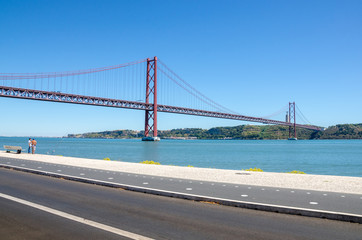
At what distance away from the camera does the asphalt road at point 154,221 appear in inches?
202

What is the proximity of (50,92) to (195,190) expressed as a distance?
6278 centimetres

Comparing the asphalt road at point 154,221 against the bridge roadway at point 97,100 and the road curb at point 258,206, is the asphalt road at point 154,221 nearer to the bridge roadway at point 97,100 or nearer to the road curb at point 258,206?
the road curb at point 258,206

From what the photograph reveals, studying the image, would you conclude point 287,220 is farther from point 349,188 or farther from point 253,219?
point 349,188

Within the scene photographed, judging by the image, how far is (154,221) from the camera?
19.4ft

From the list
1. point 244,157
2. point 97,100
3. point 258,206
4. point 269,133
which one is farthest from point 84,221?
point 269,133

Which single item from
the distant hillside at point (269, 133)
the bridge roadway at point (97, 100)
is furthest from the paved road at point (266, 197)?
the distant hillside at point (269, 133)

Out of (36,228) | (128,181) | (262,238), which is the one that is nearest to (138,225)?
(36,228)

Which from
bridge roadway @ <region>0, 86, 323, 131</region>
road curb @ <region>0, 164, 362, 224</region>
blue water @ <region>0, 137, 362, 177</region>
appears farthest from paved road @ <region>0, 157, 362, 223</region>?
bridge roadway @ <region>0, 86, 323, 131</region>

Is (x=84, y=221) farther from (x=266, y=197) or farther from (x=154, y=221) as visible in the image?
(x=266, y=197)

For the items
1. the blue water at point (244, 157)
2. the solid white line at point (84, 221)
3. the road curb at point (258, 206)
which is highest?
the road curb at point (258, 206)

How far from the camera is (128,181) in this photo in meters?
10.8

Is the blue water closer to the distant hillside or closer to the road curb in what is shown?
the road curb

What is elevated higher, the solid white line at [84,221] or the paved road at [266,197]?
the paved road at [266,197]

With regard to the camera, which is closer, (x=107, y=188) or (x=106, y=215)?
(x=106, y=215)
